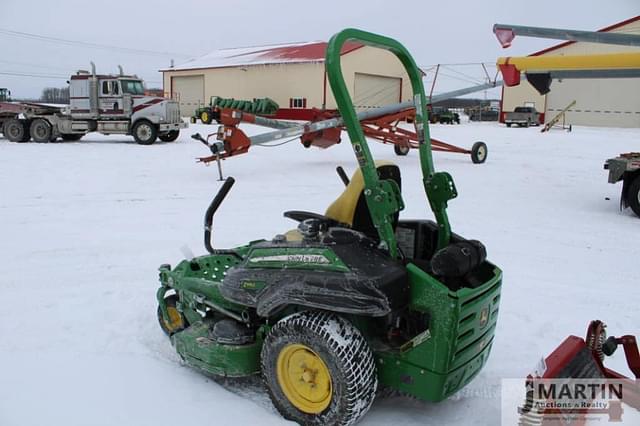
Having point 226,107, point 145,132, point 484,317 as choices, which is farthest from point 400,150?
point 484,317

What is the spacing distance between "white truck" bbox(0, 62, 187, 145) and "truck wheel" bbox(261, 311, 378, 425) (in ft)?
56.7

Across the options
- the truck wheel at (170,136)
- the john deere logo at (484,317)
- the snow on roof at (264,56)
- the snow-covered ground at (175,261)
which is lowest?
the snow-covered ground at (175,261)

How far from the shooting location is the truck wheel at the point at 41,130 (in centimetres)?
1939

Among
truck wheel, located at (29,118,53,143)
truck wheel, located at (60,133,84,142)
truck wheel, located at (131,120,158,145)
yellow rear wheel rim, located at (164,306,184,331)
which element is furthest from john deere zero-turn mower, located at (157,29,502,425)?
truck wheel, located at (60,133,84,142)

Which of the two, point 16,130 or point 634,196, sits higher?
point 16,130

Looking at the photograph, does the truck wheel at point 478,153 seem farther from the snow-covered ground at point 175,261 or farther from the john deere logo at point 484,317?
the john deere logo at point 484,317

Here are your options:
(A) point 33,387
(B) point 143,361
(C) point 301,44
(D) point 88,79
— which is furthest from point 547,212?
(C) point 301,44

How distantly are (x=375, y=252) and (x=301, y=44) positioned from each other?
37.7 metres

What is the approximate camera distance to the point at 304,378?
2.94 m

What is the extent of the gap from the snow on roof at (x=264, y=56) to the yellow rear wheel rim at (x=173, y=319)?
3053cm

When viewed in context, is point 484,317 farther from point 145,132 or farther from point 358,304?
point 145,132

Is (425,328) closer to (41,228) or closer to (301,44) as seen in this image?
(41,228)

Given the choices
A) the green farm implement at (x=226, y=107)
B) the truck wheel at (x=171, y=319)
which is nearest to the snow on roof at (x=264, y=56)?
the green farm implement at (x=226, y=107)

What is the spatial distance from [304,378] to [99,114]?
61.9 ft
